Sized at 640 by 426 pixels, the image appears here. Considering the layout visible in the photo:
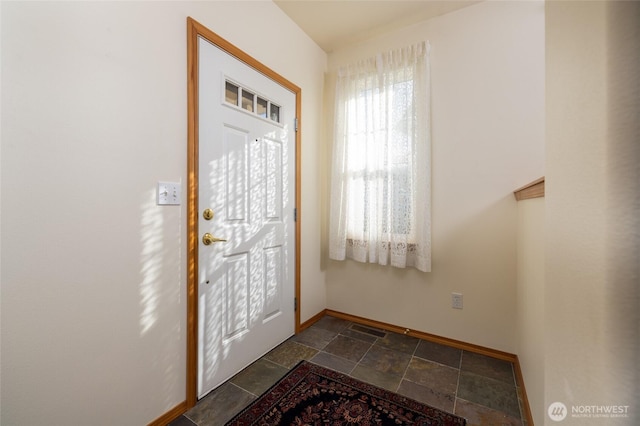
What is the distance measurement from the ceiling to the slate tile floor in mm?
2594

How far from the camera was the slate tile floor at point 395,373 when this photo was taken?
1.38 metres

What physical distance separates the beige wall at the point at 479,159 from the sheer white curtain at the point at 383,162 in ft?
0.42

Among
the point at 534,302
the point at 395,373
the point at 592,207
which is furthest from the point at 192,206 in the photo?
the point at 534,302

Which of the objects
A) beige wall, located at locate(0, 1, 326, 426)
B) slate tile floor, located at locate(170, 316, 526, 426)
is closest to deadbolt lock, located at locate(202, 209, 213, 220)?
beige wall, located at locate(0, 1, 326, 426)

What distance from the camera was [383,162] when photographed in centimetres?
221

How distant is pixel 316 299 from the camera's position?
2.49 metres

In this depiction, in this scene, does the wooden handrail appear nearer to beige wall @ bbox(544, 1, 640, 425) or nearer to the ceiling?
beige wall @ bbox(544, 1, 640, 425)

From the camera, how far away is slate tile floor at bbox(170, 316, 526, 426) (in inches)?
54.3

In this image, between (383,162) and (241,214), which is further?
(383,162)

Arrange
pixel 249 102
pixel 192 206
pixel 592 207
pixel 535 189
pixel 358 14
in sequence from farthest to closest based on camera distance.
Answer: pixel 358 14, pixel 249 102, pixel 192 206, pixel 535 189, pixel 592 207

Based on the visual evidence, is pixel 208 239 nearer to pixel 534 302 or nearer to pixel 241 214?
pixel 241 214

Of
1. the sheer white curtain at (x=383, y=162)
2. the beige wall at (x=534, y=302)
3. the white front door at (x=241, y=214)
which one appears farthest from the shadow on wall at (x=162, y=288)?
the beige wall at (x=534, y=302)

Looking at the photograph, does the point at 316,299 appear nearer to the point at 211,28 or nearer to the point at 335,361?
the point at 335,361

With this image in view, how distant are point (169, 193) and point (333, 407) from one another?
1402mm
